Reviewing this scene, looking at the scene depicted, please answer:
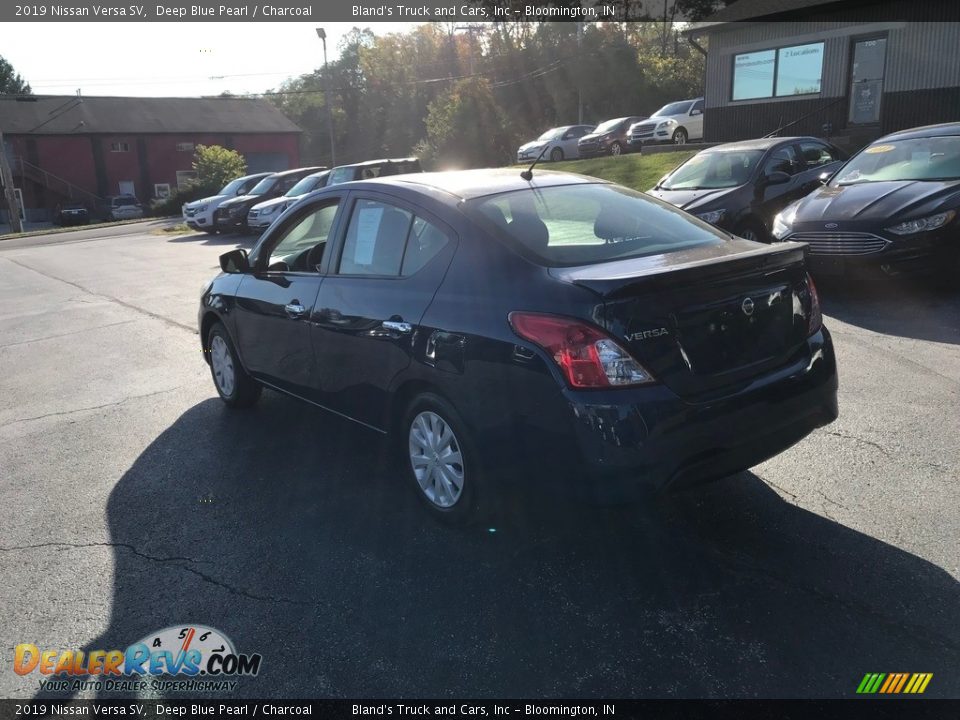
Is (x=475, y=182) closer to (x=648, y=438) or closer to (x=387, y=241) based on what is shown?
(x=387, y=241)

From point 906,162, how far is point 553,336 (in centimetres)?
767

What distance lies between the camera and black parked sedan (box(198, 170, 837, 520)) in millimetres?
3234

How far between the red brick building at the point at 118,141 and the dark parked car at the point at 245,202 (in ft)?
119

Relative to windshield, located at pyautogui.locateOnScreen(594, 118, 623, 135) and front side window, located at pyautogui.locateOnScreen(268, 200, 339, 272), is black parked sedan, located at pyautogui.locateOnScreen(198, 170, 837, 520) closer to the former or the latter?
front side window, located at pyautogui.locateOnScreen(268, 200, 339, 272)

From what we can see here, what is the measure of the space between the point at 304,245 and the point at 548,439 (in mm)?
2743

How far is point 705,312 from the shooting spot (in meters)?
3.39

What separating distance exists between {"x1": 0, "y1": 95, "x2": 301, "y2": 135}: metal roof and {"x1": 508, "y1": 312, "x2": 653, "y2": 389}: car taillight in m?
57.3

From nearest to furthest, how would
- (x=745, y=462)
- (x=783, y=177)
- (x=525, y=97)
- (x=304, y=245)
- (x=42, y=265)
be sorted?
(x=745, y=462), (x=304, y=245), (x=783, y=177), (x=42, y=265), (x=525, y=97)

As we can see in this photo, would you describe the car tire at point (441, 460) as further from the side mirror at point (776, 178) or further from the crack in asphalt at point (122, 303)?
the side mirror at point (776, 178)

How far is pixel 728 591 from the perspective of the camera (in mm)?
3311

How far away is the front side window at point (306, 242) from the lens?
5.02 metres

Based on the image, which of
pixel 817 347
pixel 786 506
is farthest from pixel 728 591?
pixel 817 347

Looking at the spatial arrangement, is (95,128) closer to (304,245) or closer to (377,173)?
(377,173)

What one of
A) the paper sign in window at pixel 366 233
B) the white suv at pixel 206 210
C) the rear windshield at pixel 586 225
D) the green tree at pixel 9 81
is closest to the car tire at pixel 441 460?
the rear windshield at pixel 586 225
